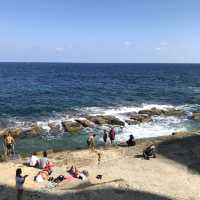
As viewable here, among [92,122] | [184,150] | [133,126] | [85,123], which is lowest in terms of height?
[133,126]

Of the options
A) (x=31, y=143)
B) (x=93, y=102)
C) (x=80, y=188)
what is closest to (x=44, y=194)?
(x=80, y=188)

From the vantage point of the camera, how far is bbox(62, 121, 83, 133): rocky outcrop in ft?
122

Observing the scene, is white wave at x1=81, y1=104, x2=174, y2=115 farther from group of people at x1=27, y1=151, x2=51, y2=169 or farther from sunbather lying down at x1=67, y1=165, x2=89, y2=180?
sunbather lying down at x1=67, y1=165, x2=89, y2=180

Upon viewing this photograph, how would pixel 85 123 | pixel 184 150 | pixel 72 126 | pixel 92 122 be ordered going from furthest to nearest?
pixel 92 122 < pixel 85 123 < pixel 72 126 < pixel 184 150

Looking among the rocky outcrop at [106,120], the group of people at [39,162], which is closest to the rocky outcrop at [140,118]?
the rocky outcrop at [106,120]

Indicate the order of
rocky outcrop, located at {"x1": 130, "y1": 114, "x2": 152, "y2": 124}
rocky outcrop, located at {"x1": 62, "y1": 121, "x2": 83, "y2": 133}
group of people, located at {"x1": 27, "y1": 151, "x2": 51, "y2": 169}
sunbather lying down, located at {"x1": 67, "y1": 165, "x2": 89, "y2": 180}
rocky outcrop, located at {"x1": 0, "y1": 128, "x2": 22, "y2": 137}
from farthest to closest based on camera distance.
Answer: rocky outcrop, located at {"x1": 130, "y1": 114, "x2": 152, "y2": 124} → rocky outcrop, located at {"x1": 62, "y1": 121, "x2": 83, "y2": 133} → rocky outcrop, located at {"x1": 0, "y1": 128, "x2": 22, "y2": 137} → group of people, located at {"x1": 27, "y1": 151, "x2": 51, "y2": 169} → sunbather lying down, located at {"x1": 67, "y1": 165, "x2": 89, "y2": 180}

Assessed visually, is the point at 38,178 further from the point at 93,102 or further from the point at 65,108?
the point at 93,102

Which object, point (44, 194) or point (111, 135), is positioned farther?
point (111, 135)

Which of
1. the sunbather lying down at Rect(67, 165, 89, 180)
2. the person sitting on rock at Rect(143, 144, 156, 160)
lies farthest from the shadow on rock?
the sunbather lying down at Rect(67, 165, 89, 180)

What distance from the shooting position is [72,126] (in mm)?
38250

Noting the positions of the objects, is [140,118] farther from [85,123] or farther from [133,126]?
[85,123]

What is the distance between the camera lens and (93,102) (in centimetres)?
5828

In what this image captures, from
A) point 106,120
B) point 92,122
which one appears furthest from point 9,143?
point 106,120

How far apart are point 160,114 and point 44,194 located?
31999 millimetres
